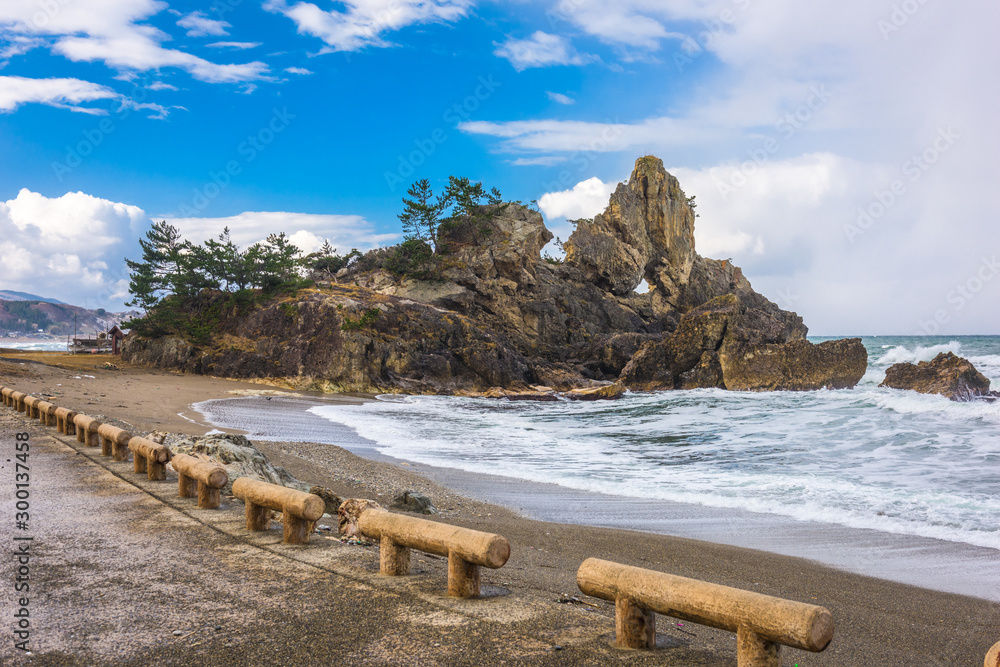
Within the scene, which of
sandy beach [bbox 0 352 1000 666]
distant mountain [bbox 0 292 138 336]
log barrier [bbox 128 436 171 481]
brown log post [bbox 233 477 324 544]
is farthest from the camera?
distant mountain [bbox 0 292 138 336]

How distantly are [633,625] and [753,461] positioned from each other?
1128 centimetres

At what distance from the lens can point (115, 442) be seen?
909 cm

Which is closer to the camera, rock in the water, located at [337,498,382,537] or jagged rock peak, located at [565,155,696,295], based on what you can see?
rock in the water, located at [337,498,382,537]

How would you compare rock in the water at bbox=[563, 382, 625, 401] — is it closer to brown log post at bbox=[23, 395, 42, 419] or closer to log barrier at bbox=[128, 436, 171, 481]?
brown log post at bbox=[23, 395, 42, 419]

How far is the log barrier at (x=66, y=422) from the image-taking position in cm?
1168

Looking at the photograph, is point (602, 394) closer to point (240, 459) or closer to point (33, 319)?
point (240, 459)

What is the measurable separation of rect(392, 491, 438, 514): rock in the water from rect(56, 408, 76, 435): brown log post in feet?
24.4

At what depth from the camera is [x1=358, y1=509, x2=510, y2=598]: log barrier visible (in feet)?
12.8

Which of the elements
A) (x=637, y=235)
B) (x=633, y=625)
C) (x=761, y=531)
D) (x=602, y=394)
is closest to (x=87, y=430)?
(x=633, y=625)

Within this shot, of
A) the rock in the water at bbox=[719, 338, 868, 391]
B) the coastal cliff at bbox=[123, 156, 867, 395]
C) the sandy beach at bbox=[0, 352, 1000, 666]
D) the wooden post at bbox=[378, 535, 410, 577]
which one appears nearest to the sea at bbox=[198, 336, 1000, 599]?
the sandy beach at bbox=[0, 352, 1000, 666]

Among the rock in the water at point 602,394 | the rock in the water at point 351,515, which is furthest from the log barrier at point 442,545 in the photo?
the rock in the water at point 602,394

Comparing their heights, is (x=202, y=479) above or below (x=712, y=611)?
below

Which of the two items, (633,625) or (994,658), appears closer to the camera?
(994,658)

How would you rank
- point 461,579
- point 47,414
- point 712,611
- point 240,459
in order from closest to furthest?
point 712,611
point 461,579
point 240,459
point 47,414
